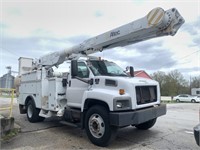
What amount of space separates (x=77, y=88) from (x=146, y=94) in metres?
2.17

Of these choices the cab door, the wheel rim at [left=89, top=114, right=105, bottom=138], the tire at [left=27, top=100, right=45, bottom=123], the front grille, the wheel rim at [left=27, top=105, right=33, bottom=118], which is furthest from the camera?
the wheel rim at [left=27, top=105, right=33, bottom=118]

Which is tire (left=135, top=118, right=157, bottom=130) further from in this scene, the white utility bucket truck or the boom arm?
the boom arm

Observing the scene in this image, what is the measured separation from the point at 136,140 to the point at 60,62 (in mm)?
4358

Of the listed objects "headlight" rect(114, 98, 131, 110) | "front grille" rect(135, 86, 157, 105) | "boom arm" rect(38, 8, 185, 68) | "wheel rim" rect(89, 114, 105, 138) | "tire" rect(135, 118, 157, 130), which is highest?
"boom arm" rect(38, 8, 185, 68)

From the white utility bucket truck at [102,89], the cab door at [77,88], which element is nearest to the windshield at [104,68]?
the white utility bucket truck at [102,89]

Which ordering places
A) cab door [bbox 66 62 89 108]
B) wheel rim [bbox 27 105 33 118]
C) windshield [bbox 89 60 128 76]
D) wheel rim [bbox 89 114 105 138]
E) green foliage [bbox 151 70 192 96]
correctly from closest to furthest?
1. wheel rim [bbox 89 114 105 138]
2. windshield [bbox 89 60 128 76]
3. cab door [bbox 66 62 89 108]
4. wheel rim [bbox 27 105 33 118]
5. green foliage [bbox 151 70 192 96]

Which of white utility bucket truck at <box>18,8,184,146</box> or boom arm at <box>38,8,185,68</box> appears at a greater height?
boom arm at <box>38,8,185,68</box>

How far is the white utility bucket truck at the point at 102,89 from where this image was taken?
5.01 m

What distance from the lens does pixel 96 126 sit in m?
5.29

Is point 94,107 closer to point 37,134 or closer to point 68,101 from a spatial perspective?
point 68,101

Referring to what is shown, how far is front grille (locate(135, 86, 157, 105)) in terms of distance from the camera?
17.6 ft

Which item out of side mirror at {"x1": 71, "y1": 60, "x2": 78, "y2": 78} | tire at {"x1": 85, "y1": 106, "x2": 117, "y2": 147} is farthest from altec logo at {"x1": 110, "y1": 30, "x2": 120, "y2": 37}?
tire at {"x1": 85, "y1": 106, "x2": 117, "y2": 147}

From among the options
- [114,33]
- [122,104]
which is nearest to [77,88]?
[122,104]

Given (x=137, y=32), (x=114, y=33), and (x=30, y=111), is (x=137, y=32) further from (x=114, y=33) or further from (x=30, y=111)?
(x=30, y=111)
